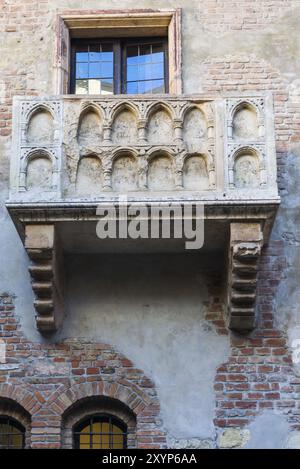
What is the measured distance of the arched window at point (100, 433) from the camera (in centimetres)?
951

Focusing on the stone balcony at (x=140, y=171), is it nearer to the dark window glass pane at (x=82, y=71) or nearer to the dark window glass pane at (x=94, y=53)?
the dark window glass pane at (x=82, y=71)

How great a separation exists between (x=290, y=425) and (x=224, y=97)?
3.25 m

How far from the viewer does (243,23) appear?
11047 millimetres

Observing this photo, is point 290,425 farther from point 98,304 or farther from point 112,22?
point 112,22

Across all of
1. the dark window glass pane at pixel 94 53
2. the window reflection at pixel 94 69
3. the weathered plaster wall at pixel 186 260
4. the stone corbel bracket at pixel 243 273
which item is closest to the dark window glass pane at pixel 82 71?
the window reflection at pixel 94 69

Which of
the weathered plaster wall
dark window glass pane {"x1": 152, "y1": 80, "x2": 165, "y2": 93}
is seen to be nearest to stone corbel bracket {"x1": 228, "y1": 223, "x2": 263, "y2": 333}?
the weathered plaster wall

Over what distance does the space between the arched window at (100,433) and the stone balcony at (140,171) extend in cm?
102

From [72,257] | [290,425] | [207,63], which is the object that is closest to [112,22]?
[207,63]

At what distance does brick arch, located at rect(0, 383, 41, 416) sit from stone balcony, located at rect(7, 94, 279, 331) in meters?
0.65

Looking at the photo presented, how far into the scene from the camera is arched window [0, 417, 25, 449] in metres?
9.56

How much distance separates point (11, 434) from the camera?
9.62m

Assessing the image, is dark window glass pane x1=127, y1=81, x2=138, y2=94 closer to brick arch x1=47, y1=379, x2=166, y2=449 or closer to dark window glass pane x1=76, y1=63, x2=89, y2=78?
dark window glass pane x1=76, y1=63, x2=89, y2=78

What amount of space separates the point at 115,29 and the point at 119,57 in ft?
→ 1.07
